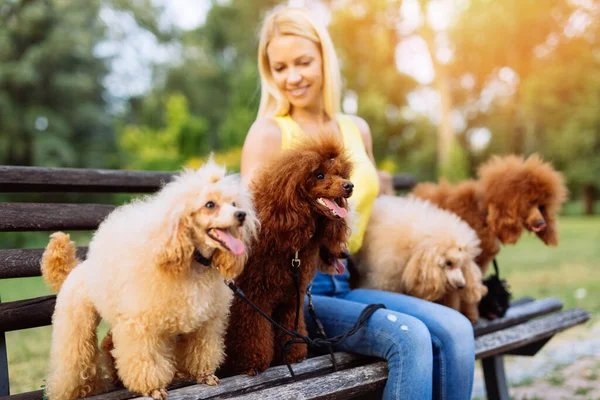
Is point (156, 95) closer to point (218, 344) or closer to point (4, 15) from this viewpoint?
point (4, 15)

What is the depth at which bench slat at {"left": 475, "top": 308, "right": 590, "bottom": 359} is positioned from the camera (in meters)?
2.96

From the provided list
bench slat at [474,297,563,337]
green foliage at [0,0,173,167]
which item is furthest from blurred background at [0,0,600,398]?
bench slat at [474,297,563,337]

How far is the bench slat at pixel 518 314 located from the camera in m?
3.19

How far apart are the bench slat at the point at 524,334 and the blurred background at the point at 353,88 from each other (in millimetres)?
5045

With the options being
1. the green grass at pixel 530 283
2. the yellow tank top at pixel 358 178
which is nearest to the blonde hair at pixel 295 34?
the yellow tank top at pixel 358 178

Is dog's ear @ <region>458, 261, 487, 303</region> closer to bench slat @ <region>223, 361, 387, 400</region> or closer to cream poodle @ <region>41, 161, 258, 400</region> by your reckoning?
bench slat @ <region>223, 361, 387, 400</region>

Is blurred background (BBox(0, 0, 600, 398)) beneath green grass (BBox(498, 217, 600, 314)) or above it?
above

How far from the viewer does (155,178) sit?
3.23 m

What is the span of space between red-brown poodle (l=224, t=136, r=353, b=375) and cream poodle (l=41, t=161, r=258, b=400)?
155mm

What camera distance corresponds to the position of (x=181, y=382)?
6.41ft

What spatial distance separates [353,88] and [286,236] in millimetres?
21285

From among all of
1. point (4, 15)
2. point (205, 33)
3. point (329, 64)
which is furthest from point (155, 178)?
→ point (205, 33)

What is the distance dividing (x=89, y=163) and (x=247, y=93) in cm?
569

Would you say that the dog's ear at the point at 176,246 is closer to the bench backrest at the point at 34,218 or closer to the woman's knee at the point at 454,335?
the bench backrest at the point at 34,218
